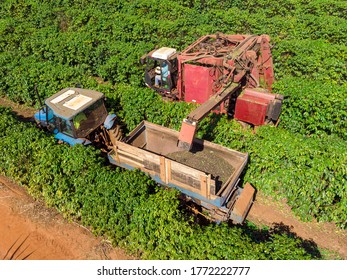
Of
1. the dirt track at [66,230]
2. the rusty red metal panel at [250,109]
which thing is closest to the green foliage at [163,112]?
the dirt track at [66,230]

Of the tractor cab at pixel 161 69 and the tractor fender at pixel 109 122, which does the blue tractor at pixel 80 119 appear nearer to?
the tractor fender at pixel 109 122

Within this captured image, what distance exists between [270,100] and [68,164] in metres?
7.08

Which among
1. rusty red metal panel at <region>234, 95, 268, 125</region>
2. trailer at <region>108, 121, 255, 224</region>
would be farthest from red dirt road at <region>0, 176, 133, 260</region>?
rusty red metal panel at <region>234, 95, 268, 125</region>

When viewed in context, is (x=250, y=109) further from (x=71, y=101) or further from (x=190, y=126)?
(x=71, y=101)

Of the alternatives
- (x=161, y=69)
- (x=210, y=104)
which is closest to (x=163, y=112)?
(x=161, y=69)

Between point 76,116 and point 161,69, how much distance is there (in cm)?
447

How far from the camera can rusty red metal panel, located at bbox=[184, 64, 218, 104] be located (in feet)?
40.1

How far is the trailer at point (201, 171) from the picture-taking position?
8.71m

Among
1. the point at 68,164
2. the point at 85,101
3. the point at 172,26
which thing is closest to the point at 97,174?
the point at 68,164

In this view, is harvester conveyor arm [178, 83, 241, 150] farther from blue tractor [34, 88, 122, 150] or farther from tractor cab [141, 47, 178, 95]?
tractor cab [141, 47, 178, 95]

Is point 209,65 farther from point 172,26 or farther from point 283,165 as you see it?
point 172,26

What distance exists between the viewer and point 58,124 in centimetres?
1046

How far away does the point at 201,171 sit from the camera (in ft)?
28.4

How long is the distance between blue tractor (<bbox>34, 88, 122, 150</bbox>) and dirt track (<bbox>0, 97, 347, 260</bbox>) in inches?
96.0
